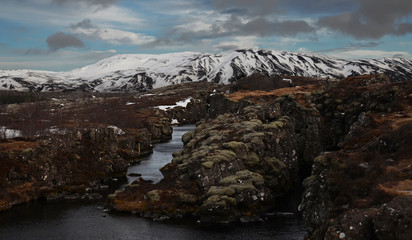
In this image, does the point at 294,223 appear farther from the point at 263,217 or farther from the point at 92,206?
the point at 92,206

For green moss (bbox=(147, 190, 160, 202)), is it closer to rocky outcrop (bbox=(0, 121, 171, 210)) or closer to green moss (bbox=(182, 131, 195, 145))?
rocky outcrop (bbox=(0, 121, 171, 210))

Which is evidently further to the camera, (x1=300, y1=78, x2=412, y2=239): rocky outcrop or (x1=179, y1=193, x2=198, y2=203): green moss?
(x1=179, y1=193, x2=198, y2=203): green moss

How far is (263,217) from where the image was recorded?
63031 mm

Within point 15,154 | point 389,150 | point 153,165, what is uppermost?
point 389,150

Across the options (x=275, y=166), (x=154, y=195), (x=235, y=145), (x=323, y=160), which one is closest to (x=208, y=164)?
(x=235, y=145)

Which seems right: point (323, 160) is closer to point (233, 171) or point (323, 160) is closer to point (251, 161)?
point (233, 171)

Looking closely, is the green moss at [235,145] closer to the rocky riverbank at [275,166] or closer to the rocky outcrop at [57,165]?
the rocky riverbank at [275,166]

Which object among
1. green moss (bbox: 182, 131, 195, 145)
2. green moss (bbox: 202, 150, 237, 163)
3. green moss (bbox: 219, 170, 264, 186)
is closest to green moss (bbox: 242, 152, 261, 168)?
green moss (bbox: 202, 150, 237, 163)

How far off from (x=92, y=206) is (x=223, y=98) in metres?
89.6

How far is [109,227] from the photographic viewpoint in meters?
60.1

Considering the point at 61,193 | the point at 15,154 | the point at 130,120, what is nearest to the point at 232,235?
the point at 61,193

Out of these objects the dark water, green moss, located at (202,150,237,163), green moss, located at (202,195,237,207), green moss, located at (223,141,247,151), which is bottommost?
the dark water

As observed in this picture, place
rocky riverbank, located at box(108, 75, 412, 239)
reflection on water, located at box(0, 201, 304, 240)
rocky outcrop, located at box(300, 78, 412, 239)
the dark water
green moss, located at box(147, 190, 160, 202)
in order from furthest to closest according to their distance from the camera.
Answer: green moss, located at box(147, 190, 160, 202) → the dark water → reflection on water, located at box(0, 201, 304, 240) → rocky riverbank, located at box(108, 75, 412, 239) → rocky outcrop, located at box(300, 78, 412, 239)

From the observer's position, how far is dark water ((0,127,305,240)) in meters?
56.0
